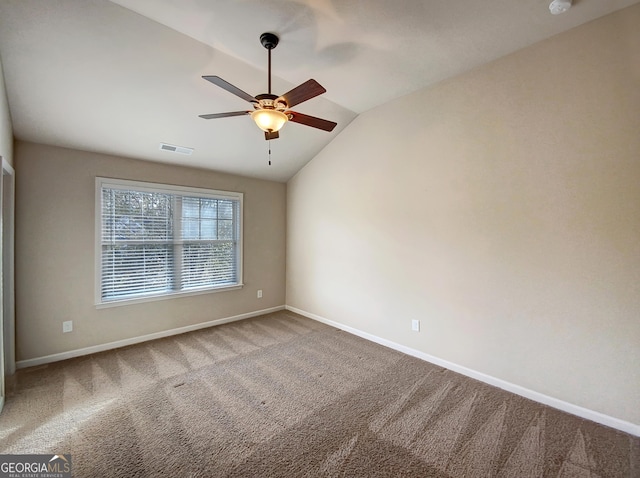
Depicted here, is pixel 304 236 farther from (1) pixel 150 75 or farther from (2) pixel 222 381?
(1) pixel 150 75

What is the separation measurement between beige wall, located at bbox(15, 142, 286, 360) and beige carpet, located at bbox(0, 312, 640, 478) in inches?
15.3

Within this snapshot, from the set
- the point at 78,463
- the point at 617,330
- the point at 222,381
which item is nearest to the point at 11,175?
the point at 78,463

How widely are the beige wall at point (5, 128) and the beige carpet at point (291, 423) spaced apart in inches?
84.5

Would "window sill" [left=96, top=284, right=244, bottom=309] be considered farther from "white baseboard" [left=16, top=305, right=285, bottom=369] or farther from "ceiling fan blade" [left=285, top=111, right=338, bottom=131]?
"ceiling fan blade" [left=285, top=111, right=338, bottom=131]

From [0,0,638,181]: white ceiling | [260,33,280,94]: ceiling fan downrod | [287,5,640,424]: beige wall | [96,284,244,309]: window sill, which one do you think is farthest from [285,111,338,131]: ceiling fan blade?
[96,284,244,309]: window sill

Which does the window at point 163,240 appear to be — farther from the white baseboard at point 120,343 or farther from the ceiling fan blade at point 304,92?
the ceiling fan blade at point 304,92

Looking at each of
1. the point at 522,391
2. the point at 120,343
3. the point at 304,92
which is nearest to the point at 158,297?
the point at 120,343

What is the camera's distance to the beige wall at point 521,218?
202 centimetres

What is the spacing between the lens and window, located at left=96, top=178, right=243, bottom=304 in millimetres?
3354

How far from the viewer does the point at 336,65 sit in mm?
2639

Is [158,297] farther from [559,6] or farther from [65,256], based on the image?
[559,6]

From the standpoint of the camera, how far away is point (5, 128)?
7.80ft

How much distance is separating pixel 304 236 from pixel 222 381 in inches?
103

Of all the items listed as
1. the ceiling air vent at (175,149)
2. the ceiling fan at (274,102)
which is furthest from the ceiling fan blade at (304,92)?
the ceiling air vent at (175,149)
